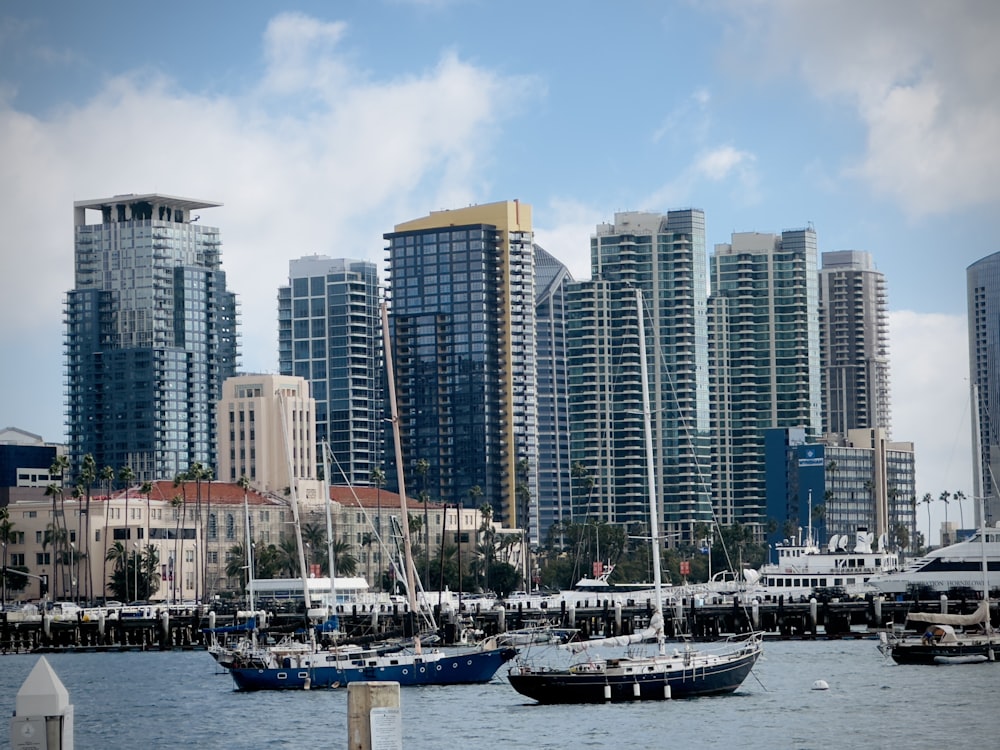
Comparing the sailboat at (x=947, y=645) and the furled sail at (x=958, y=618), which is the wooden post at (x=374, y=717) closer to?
the sailboat at (x=947, y=645)

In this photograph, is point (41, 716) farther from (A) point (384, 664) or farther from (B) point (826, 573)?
(B) point (826, 573)

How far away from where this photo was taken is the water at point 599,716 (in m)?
67.0

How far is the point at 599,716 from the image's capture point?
7300 cm

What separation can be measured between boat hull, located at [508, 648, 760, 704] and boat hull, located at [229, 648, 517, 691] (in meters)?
10.4

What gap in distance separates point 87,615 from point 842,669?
79463mm

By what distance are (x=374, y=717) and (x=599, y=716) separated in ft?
154

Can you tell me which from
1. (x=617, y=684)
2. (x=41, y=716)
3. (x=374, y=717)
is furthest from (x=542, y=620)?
(x=41, y=716)

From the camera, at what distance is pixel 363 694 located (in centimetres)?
2747

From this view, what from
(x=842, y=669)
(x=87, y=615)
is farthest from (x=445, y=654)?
(x=87, y=615)

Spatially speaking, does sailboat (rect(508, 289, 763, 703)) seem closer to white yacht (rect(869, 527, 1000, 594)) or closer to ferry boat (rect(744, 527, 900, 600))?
white yacht (rect(869, 527, 1000, 594))

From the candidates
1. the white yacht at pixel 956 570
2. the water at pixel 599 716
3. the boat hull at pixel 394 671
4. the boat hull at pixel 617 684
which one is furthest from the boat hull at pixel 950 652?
the white yacht at pixel 956 570

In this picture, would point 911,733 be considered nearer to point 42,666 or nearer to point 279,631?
point 42,666

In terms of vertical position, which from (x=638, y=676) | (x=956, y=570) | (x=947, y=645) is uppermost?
(x=956, y=570)

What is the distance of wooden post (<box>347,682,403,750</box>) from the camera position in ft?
89.5
